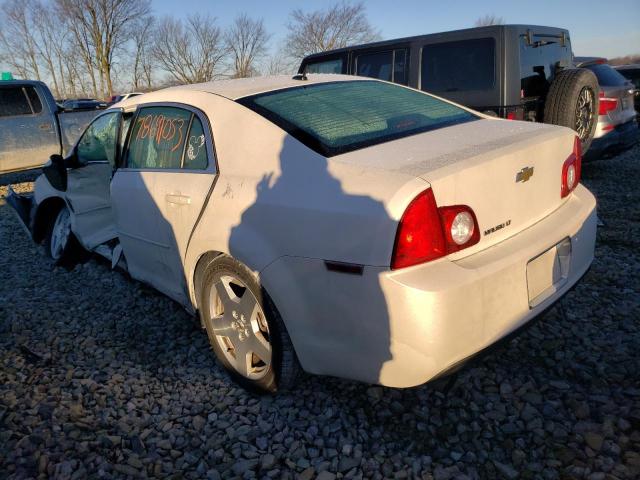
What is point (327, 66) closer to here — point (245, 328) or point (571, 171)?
point (571, 171)

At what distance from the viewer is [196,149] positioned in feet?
8.67

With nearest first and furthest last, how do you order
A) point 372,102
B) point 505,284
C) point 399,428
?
point 505,284 < point 399,428 < point 372,102

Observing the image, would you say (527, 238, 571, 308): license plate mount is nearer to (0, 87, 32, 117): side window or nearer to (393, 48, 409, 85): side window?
(393, 48, 409, 85): side window

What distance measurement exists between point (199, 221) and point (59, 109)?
340 inches

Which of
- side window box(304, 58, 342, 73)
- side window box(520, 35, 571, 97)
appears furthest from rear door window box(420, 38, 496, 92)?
side window box(304, 58, 342, 73)

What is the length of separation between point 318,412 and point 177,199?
134cm

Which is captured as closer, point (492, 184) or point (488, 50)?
point (492, 184)

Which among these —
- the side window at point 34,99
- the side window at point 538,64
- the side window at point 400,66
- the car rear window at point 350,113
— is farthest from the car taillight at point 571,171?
the side window at point 34,99

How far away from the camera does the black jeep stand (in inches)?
209

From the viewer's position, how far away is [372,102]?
2.66 meters

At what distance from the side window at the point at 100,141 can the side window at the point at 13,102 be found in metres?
6.14

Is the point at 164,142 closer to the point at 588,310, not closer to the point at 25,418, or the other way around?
the point at 25,418

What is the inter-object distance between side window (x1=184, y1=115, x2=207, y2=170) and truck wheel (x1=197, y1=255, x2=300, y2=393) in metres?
0.54

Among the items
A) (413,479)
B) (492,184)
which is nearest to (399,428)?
(413,479)
